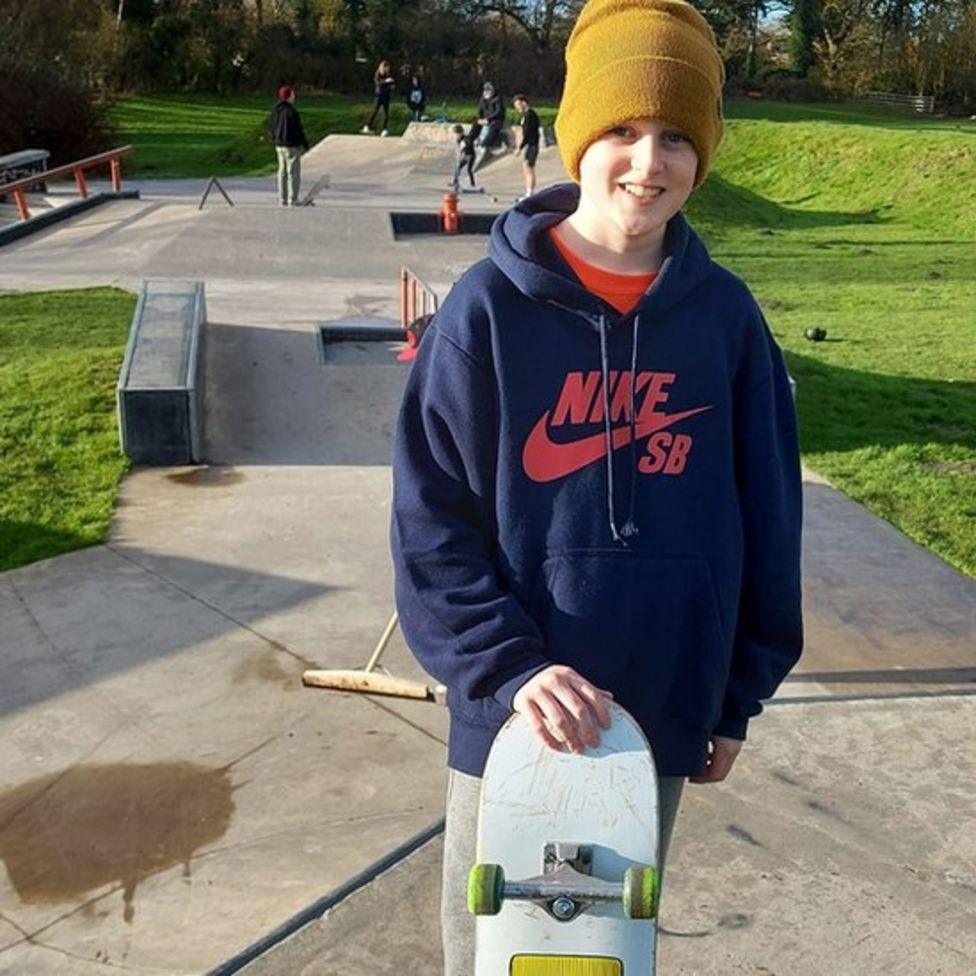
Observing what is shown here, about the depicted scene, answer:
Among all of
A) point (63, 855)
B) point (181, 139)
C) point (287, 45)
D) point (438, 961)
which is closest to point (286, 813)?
point (63, 855)

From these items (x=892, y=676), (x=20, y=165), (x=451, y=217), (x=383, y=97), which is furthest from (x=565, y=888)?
(x=383, y=97)

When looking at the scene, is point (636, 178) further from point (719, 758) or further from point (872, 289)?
point (872, 289)

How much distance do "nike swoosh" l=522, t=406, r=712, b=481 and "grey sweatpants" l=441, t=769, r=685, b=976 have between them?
51 cm

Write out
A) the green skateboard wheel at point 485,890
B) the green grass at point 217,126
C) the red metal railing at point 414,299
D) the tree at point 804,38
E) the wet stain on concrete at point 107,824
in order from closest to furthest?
the green skateboard wheel at point 485,890 → the wet stain on concrete at point 107,824 → the red metal railing at point 414,299 → the green grass at point 217,126 → the tree at point 804,38

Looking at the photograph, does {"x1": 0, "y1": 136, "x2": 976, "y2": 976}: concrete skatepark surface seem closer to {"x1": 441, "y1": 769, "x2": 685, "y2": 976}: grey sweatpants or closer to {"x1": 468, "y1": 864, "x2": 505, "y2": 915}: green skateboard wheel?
{"x1": 441, "y1": 769, "x2": 685, "y2": 976}: grey sweatpants

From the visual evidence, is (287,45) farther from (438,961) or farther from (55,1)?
(438,961)

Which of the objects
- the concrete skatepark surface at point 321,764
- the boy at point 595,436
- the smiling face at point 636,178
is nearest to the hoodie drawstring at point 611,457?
the boy at point 595,436

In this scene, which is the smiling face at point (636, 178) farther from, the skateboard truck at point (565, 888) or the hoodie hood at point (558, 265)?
the skateboard truck at point (565, 888)

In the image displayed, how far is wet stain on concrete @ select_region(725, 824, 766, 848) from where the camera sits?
352cm

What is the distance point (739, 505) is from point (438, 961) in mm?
1591

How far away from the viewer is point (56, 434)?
767cm

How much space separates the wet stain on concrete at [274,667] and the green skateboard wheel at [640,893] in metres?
2.97

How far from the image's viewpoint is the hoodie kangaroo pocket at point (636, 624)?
1.87m

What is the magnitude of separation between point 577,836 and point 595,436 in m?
0.59
